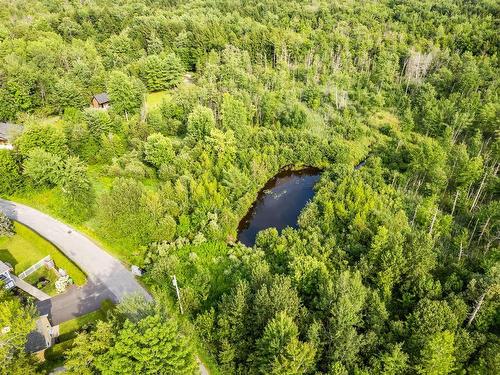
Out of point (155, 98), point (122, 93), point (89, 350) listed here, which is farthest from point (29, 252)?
point (155, 98)

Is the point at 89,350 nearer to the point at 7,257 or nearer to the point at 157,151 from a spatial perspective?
the point at 7,257

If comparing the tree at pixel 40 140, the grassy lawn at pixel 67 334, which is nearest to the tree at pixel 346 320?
the grassy lawn at pixel 67 334

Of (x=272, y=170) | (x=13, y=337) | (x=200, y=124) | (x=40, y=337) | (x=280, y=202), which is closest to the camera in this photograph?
(x=13, y=337)

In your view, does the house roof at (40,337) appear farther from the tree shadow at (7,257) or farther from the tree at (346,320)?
the tree at (346,320)

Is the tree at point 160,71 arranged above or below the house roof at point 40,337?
above

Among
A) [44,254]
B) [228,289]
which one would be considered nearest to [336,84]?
[228,289]

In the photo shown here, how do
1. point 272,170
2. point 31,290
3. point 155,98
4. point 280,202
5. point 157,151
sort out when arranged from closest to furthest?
point 31,290 → point 157,151 → point 280,202 → point 272,170 → point 155,98
